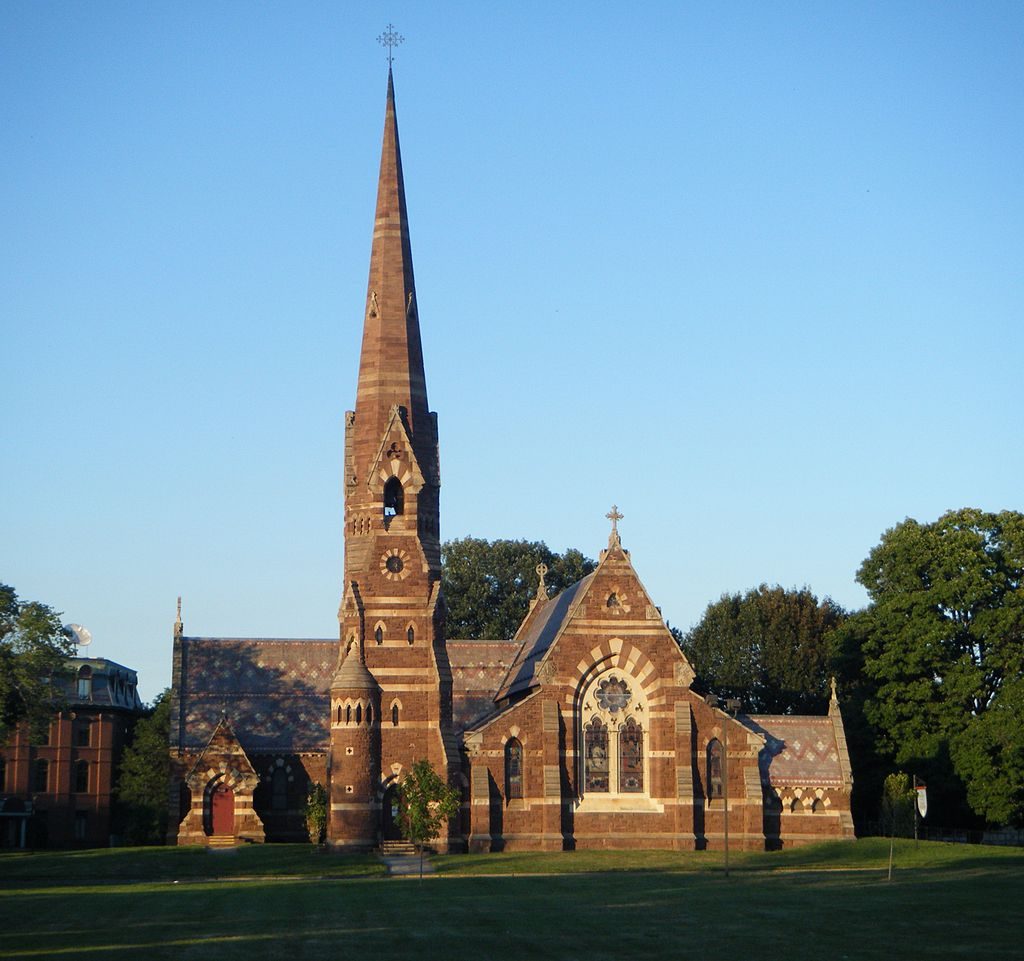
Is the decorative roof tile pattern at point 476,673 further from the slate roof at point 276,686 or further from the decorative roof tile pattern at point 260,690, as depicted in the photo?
the decorative roof tile pattern at point 260,690

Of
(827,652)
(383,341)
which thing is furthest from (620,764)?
(827,652)

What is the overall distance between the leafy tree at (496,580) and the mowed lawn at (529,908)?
52586 mm

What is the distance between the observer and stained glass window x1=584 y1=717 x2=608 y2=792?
7012 centimetres

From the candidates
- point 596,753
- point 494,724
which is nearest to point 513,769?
point 494,724

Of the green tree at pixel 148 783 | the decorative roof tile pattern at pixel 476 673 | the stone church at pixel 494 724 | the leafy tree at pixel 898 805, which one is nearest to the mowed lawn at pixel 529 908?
the stone church at pixel 494 724

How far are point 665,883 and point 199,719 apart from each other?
123ft

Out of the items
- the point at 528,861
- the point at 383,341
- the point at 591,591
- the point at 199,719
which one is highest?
the point at 383,341

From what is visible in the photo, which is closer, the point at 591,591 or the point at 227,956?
the point at 227,956

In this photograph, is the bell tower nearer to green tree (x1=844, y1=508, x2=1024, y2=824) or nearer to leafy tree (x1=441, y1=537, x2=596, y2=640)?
green tree (x1=844, y1=508, x2=1024, y2=824)

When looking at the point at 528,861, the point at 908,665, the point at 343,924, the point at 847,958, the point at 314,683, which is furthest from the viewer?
the point at 314,683

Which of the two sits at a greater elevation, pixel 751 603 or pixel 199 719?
pixel 751 603

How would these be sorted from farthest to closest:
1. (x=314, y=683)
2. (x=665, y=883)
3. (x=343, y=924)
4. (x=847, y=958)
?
(x=314, y=683), (x=665, y=883), (x=343, y=924), (x=847, y=958)

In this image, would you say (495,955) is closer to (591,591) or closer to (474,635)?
(591,591)

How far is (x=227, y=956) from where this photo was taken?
29.8 meters
